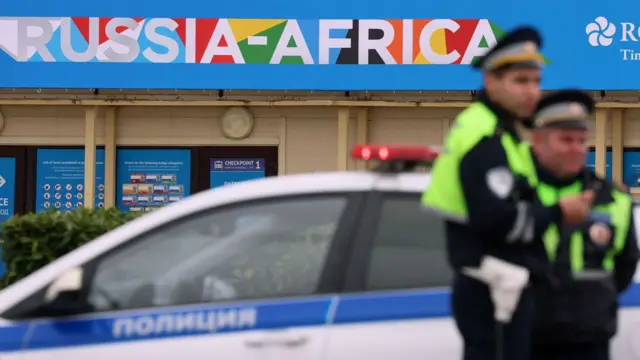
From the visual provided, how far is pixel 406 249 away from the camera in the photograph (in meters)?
3.53

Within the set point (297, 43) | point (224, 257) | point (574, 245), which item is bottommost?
point (224, 257)

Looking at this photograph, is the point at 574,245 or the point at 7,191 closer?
the point at 574,245

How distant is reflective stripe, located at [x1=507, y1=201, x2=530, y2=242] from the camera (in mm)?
2750

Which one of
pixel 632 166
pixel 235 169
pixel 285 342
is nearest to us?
pixel 285 342

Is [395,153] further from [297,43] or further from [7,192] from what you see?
[7,192]

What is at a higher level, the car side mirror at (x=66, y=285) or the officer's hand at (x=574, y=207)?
the officer's hand at (x=574, y=207)

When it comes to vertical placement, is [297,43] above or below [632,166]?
above

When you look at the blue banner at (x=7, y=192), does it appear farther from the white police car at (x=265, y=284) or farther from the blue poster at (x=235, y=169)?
the white police car at (x=265, y=284)

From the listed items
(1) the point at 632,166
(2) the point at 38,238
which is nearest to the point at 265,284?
(2) the point at 38,238

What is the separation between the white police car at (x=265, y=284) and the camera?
3.40 metres

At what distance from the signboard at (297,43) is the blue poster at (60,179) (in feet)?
4.33

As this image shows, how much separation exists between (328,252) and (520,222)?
1.00 meters

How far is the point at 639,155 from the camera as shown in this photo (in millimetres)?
12836

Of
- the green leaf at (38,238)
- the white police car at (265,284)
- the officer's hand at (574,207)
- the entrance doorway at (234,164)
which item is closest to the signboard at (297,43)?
the entrance doorway at (234,164)
